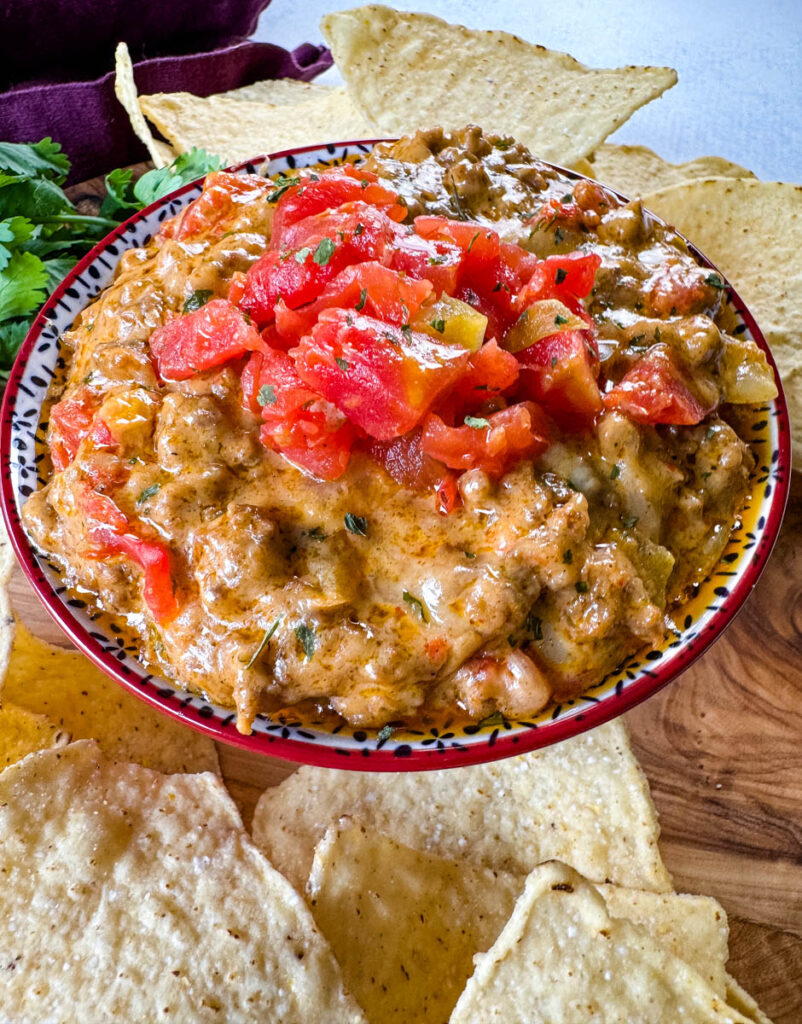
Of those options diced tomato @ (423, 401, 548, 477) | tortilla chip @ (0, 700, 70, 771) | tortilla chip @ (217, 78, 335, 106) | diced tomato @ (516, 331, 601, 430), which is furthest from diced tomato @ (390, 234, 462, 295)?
tortilla chip @ (217, 78, 335, 106)

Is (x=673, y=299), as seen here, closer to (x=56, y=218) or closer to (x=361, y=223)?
(x=361, y=223)

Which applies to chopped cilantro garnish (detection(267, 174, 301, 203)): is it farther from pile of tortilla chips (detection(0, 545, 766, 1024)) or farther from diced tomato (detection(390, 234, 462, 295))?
pile of tortilla chips (detection(0, 545, 766, 1024))

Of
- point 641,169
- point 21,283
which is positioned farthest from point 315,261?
point 641,169

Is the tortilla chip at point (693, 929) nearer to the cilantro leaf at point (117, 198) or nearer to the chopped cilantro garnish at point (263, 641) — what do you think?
the chopped cilantro garnish at point (263, 641)

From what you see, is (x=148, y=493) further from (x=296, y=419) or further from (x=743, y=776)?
(x=743, y=776)

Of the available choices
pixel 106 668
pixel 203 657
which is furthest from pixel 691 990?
pixel 106 668
